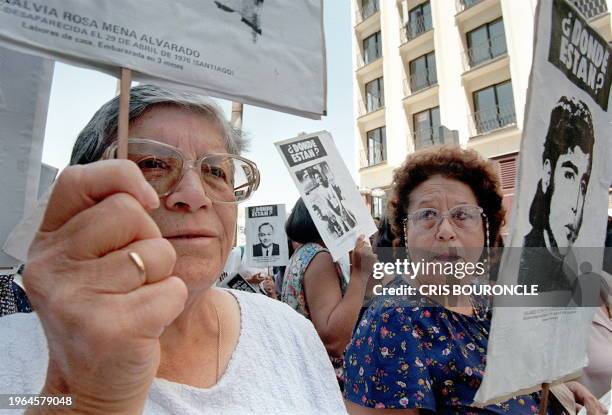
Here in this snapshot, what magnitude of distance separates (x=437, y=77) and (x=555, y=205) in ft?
45.7

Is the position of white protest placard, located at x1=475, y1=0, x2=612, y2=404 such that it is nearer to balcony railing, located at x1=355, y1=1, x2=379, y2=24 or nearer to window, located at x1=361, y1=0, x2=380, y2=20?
window, located at x1=361, y1=0, x2=380, y2=20

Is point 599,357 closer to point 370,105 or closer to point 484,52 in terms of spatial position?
point 484,52

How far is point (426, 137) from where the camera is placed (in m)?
13.8

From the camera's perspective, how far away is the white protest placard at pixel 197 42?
582 mm

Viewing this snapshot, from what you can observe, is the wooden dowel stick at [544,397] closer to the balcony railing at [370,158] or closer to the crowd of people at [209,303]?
the crowd of people at [209,303]

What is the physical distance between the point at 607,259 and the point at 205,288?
274 cm

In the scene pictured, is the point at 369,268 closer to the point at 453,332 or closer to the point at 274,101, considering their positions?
the point at 453,332

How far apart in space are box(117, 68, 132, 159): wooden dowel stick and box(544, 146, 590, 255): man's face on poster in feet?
3.18

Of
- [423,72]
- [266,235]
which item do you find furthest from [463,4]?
[266,235]

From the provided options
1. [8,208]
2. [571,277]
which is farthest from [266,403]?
[571,277]

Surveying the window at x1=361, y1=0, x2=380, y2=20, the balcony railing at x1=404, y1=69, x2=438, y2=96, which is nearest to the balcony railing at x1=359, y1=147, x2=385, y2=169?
the balcony railing at x1=404, y1=69, x2=438, y2=96

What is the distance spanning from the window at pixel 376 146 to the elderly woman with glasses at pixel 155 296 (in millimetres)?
14504

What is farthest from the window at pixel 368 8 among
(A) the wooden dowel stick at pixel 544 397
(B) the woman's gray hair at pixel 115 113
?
(A) the wooden dowel stick at pixel 544 397

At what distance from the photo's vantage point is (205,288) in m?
0.92
